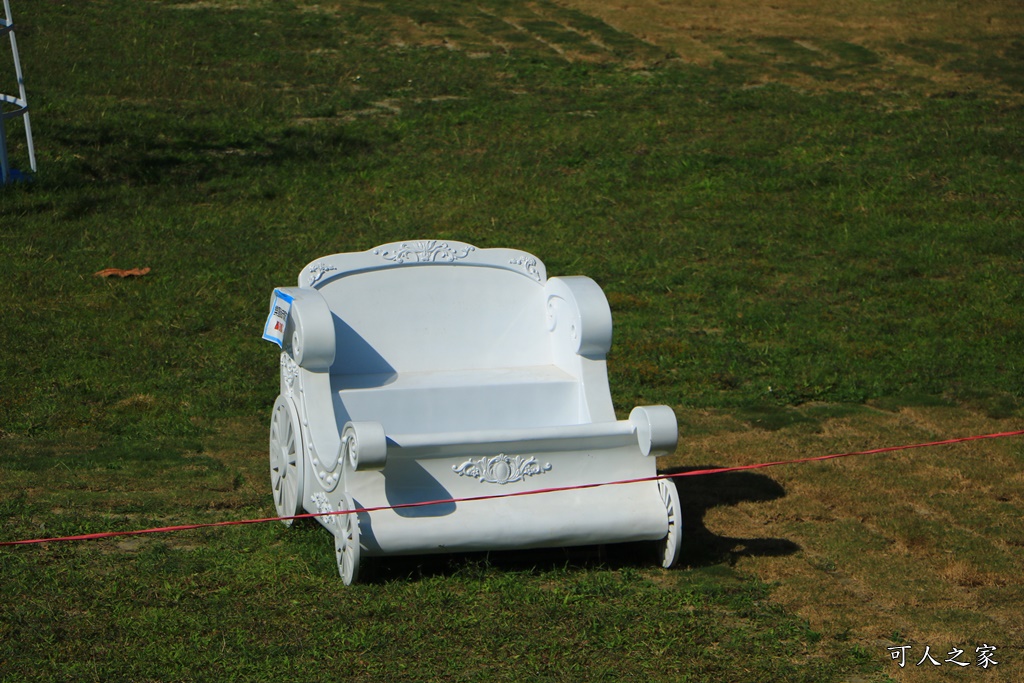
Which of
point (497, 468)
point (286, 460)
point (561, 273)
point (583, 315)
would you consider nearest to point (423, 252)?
point (583, 315)

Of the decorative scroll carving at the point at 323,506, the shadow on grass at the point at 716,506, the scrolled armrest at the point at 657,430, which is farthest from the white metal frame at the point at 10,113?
the scrolled armrest at the point at 657,430

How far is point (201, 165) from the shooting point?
12.8 meters

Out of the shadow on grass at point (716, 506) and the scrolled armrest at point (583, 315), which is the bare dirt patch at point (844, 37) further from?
the scrolled armrest at point (583, 315)

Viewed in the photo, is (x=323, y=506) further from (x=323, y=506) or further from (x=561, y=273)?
(x=561, y=273)

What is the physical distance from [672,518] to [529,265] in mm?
1611

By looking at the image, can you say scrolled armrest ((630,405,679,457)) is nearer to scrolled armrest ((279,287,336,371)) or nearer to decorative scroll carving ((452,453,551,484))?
decorative scroll carving ((452,453,551,484))

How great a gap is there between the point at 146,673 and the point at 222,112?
1077cm

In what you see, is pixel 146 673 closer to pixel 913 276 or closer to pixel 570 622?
pixel 570 622

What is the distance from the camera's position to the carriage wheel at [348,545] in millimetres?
4883

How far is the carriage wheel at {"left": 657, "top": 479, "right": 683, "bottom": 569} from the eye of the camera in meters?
5.17

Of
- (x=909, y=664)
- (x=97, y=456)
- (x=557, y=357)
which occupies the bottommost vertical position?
(x=97, y=456)

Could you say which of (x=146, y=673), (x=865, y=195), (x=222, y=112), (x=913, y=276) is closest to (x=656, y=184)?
(x=865, y=195)

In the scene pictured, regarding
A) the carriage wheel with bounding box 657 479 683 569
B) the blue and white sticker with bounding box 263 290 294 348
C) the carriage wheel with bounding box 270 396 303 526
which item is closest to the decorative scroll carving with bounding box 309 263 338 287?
the blue and white sticker with bounding box 263 290 294 348

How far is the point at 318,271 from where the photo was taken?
5.86 metres
